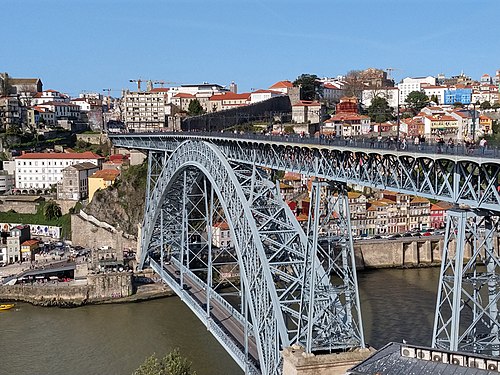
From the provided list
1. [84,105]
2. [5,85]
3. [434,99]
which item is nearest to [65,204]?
[5,85]

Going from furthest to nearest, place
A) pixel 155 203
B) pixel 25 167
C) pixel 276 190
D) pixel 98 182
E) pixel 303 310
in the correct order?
pixel 25 167 < pixel 98 182 < pixel 155 203 < pixel 276 190 < pixel 303 310

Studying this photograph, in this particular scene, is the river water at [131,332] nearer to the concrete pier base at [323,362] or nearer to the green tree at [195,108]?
the concrete pier base at [323,362]

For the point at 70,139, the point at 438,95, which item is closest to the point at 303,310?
the point at 70,139

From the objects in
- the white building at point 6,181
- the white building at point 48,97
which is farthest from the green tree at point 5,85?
the white building at point 6,181

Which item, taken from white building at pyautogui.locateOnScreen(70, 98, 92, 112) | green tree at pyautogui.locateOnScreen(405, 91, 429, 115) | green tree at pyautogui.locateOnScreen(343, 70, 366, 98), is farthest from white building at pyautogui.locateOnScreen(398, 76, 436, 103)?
white building at pyautogui.locateOnScreen(70, 98, 92, 112)

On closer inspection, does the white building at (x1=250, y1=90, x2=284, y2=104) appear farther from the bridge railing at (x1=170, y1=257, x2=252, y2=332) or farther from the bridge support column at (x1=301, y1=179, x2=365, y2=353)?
the bridge support column at (x1=301, y1=179, x2=365, y2=353)

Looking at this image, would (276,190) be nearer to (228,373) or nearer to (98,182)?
(228,373)
